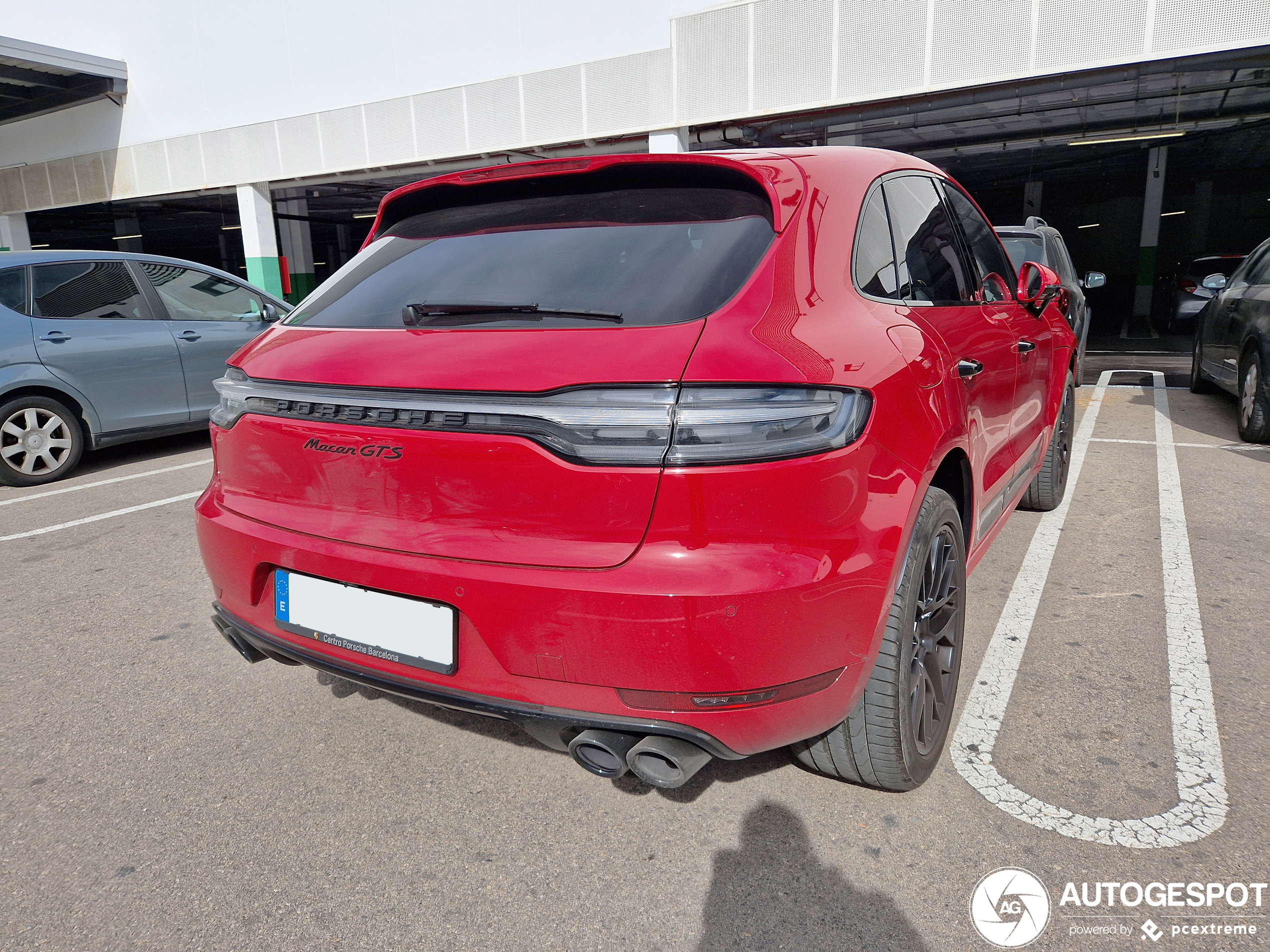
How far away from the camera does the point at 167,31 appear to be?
2069 cm

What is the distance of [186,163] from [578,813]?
925 inches

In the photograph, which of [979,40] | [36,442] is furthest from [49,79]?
[979,40]

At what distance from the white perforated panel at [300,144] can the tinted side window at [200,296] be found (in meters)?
13.4

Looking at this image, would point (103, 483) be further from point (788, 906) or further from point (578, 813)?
point (788, 906)

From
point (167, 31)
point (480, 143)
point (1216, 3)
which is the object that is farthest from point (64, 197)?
point (1216, 3)

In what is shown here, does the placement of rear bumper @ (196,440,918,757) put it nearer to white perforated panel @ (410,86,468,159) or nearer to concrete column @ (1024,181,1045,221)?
white perforated panel @ (410,86,468,159)

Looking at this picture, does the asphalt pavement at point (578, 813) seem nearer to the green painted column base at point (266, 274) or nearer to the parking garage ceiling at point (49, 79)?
the green painted column base at point (266, 274)

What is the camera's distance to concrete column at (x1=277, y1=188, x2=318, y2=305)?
2867 centimetres

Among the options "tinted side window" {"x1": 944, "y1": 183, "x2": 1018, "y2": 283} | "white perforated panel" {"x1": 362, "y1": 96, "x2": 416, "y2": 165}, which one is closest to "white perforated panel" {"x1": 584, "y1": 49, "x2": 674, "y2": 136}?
"white perforated panel" {"x1": 362, "y1": 96, "x2": 416, "y2": 165}

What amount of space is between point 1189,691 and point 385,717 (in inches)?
99.2

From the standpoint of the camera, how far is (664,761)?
1.70 metres

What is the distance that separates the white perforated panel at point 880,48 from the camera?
1226cm

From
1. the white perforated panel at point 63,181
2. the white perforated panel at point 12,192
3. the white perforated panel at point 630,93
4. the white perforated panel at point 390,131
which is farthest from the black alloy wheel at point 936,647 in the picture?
the white perforated panel at point 12,192

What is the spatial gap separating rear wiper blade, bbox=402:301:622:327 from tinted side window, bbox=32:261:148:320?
5396 millimetres
